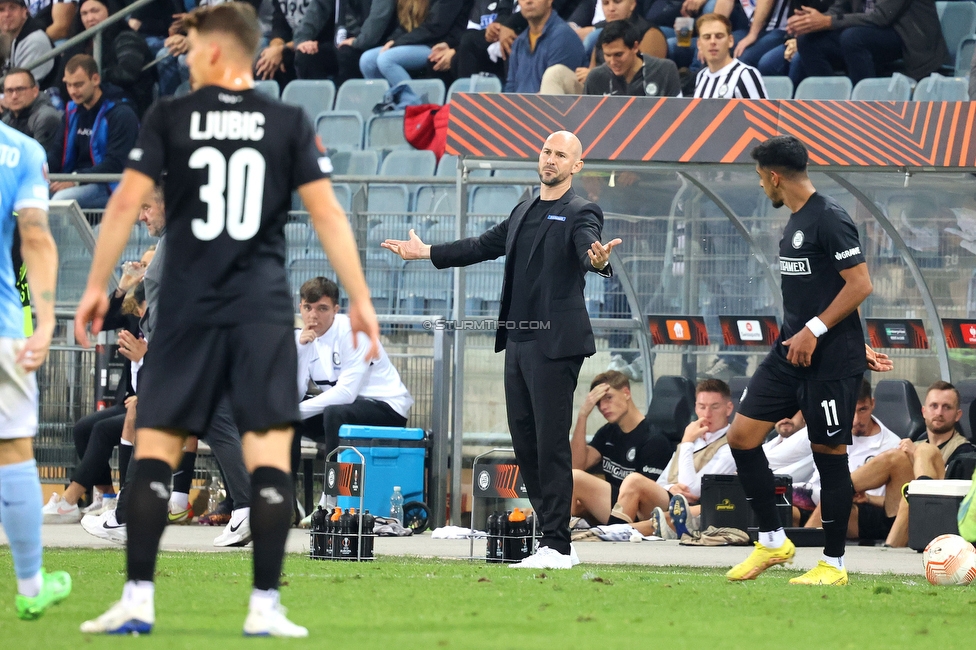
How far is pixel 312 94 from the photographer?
1697 cm

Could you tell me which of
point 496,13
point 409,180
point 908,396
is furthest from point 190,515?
point 496,13

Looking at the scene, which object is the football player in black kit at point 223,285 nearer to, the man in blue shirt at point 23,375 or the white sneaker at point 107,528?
the man in blue shirt at point 23,375

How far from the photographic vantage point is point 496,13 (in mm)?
15789

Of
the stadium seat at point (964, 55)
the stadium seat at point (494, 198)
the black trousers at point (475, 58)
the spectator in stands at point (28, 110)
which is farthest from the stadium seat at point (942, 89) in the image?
the spectator in stands at point (28, 110)

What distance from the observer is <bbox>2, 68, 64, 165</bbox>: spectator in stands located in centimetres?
1490

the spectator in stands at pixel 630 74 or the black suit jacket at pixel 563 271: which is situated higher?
the spectator in stands at pixel 630 74

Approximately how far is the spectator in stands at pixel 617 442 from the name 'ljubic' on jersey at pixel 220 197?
270 inches

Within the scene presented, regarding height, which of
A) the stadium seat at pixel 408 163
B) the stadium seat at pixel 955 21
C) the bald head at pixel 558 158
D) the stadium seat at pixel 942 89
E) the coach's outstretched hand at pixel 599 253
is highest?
the stadium seat at pixel 955 21

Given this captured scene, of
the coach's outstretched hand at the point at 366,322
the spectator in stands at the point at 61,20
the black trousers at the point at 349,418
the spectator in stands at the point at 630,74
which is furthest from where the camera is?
the spectator in stands at the point at 61,20

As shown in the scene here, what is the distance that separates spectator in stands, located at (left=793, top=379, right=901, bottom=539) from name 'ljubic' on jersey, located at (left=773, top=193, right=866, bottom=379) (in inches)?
138

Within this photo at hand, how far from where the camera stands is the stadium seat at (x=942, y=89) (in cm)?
1313

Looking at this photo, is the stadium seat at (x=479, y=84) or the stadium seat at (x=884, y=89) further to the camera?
the stadium seat at (x=479, y=84)

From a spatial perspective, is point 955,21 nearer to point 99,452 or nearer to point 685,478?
point 685,478

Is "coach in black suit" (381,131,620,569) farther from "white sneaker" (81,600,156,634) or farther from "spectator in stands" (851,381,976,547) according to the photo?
"white sneaker" (81,600,156,634)
